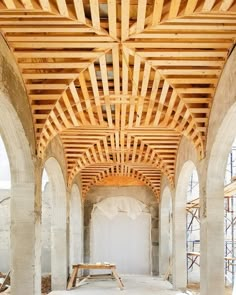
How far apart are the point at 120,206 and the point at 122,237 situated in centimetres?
123

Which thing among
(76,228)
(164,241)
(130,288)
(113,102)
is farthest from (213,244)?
(76,228)

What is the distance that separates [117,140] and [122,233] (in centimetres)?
789

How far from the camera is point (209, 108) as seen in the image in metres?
9.95

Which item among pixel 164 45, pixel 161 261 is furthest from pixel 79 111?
pixel 161 261

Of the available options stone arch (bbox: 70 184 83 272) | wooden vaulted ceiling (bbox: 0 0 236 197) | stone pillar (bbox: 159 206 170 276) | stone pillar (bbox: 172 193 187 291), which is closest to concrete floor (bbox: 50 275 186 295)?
stone pillar (bbox: 172 193 187 291)

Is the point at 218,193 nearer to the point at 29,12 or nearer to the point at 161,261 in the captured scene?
the point at 29,12

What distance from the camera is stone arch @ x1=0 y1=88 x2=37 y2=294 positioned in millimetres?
9836

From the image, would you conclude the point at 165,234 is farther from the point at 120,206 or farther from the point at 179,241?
the point at 179,241

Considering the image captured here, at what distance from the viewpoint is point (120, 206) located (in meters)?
21.3

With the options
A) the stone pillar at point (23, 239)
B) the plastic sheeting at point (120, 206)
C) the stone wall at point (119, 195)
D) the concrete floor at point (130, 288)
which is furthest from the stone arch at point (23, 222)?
the plastic sheeting at point (120, 206)

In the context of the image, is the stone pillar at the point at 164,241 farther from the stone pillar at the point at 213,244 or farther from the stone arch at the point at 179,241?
the stone pillar at the point at 213,244

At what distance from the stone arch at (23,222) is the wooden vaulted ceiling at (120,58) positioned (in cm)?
63

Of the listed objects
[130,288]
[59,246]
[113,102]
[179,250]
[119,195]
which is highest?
[113,102]

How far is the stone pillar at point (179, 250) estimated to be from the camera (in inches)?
599
